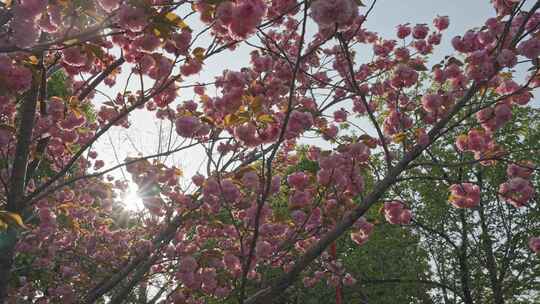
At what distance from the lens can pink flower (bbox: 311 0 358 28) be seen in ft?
6.74

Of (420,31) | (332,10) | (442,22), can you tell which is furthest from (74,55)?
(442,22)

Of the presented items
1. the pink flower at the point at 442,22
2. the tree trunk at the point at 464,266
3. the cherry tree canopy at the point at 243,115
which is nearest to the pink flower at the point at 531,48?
the cherry tree canopy at the point at 243,115

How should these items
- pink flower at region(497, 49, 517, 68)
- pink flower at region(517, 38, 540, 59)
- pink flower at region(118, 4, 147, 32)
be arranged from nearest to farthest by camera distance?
pink flower at region(118, 4, 147, 32) < pink flower at region(497, 49, 517, 68) < pink flower at region(517, 38, 540, 59)

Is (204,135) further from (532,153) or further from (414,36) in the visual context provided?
(532,153)

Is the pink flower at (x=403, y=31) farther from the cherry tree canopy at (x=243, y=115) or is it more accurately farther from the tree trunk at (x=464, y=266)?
the tree trunk at (x=464, y=266)

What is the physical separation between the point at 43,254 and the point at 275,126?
198 inches

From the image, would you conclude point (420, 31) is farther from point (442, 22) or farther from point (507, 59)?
point (507, 59)

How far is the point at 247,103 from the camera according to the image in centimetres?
288

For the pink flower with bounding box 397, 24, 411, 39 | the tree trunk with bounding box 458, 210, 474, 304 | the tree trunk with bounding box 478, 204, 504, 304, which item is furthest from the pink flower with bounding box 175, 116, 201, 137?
the tree trunk with bounding box 458, 210, 474, 304

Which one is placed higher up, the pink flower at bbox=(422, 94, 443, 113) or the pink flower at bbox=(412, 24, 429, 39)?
the pink flower at bbox=(412, 24, 429, 39)

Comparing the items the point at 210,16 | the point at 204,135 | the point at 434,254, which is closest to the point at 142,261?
the point at 204,135

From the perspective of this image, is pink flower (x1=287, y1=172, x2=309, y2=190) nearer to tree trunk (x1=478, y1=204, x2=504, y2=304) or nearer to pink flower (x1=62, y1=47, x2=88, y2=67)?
pink flower (x1=62, y1=47, x2=88, y2=67)

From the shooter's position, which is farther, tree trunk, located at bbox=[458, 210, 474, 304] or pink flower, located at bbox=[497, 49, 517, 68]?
tree trunk, located at bbox=[458, 210, 474, 304]

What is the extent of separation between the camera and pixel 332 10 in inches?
81.0
